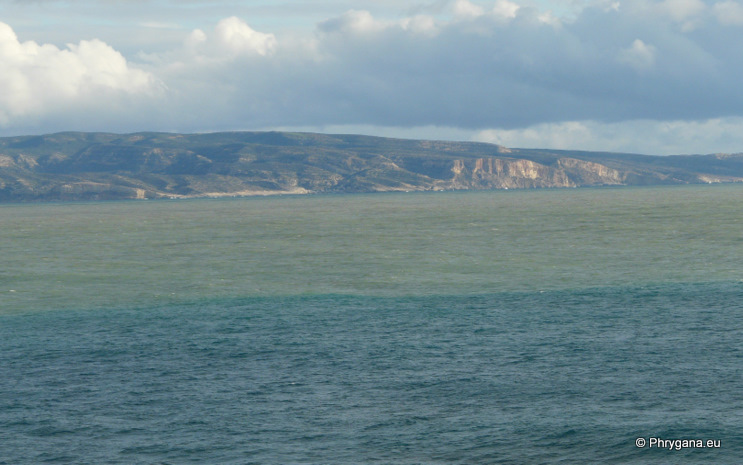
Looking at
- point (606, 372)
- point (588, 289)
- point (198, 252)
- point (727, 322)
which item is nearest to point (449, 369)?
point (606, 372)

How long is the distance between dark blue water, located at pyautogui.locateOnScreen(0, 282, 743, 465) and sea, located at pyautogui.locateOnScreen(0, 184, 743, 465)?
89 mm

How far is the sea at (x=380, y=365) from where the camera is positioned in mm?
24578

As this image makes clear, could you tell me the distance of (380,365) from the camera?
109 feet

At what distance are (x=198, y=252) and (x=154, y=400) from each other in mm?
61619

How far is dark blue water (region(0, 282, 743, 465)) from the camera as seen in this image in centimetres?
2438

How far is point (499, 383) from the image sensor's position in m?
30.3

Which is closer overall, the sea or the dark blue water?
the dark blue water

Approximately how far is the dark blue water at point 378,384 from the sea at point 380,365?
0.29ft

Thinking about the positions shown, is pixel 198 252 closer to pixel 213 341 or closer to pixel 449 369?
pixel 213 341

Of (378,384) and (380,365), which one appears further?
(380,365)

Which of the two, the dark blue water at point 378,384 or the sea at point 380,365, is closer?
the dark blue water at point 378,384

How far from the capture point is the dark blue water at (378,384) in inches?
960

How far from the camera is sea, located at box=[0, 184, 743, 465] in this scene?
2458 cm

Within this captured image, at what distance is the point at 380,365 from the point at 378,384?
2.75 meters
